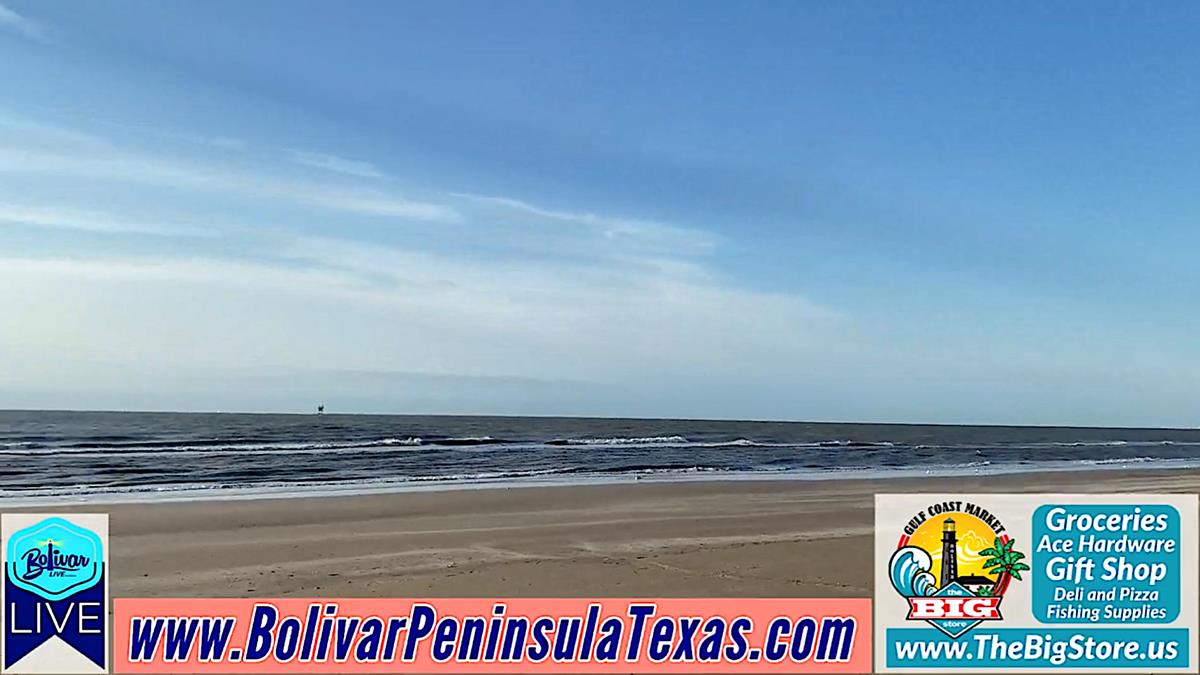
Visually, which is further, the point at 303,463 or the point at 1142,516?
the point at 303,463

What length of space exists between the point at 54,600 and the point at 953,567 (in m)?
6.68

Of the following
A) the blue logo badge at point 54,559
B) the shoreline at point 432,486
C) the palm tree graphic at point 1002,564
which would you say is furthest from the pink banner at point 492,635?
the shoreline at point 432,486

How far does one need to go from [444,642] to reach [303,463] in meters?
25.7

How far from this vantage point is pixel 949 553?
21.9 ft

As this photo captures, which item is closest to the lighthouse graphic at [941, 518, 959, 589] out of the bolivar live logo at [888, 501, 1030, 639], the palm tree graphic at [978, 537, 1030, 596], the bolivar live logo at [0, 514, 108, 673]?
the bolivar live logo at [888, 501, 1030, 639]

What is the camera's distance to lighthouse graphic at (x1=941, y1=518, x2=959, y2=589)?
21.6 ft

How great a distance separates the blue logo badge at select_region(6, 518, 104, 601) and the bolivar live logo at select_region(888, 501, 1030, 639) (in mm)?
6296

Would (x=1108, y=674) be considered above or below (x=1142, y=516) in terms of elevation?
below

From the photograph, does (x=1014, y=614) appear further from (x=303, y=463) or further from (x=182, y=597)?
(x=303, y=463)

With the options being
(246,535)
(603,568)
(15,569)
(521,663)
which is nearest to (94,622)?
(15,569)

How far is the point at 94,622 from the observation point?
6.62 m

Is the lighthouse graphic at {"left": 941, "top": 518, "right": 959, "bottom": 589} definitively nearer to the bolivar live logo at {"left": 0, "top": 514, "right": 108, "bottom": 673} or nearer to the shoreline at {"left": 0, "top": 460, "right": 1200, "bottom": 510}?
the bolivar live logo at {"left": 0, "top": 514, "right": 108, "bottom": 673}

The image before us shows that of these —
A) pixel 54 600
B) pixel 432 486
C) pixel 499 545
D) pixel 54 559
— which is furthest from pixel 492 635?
pixel 432 486

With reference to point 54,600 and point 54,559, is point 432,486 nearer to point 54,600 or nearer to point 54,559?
point 54,559
